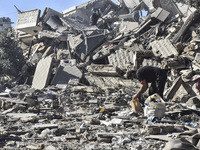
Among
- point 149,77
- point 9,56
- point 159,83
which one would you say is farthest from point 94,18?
point 149,77

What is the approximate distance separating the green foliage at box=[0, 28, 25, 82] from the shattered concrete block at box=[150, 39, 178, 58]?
7631 mm

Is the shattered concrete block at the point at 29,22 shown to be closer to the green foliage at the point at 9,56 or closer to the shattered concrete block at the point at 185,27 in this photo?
the green foliage at the point at 9,56

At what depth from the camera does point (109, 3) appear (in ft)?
92.5

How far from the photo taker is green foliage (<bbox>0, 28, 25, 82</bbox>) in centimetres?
1534

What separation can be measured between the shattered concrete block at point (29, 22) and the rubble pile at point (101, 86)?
0.07 meters

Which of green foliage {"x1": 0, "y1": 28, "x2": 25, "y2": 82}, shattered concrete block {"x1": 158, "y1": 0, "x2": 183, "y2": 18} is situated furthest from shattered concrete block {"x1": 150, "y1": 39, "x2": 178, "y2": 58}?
green foliage {"x1": 0, "y1": 28, "x2": 25, "y2": 82}

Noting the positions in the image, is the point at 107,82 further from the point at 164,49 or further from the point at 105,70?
the point at 164,49

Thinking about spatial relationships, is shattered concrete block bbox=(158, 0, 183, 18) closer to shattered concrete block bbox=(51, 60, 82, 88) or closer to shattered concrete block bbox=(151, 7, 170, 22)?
shattered concrete block bbox=(151, 7, 170, 22)

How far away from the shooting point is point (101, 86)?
12.0m

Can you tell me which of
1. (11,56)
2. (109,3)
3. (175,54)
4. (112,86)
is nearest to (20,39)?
(11,56)

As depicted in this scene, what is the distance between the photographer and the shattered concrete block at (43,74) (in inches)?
507

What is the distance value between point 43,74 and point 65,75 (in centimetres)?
101

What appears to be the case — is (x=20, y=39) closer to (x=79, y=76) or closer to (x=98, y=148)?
(x=79, y=76)

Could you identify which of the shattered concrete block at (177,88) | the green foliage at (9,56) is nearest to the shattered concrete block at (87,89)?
the shattered concrete block at (177,88)
